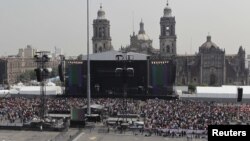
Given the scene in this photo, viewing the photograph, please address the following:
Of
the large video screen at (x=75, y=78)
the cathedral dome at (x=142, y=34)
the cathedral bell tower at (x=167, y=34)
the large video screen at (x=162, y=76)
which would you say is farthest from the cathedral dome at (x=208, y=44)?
the large video screen at (x=75, y=78)

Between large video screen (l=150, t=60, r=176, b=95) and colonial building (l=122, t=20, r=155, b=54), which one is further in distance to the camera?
A: colonial building (l=122, t=20, r=155, b=54)

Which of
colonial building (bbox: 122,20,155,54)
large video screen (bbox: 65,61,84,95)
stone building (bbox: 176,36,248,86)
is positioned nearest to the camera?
large video screen (bbox: 65,61,84,95)

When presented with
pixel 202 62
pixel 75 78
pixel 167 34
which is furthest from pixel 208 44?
pixel 75 78

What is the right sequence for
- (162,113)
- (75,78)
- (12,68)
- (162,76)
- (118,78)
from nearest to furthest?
(162,113), (162,76), (118,78), (75,78), (12,68)

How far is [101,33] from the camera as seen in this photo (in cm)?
9106

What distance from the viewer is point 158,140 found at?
32.4 meters

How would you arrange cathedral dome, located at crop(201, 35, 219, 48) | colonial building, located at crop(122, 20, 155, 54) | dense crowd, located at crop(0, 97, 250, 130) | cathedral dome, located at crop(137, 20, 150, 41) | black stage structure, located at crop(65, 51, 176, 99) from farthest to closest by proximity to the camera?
cathedral dome, located at crop(137, 20, 150, 41)
colonial building, located at crop(122, 20, 155, 54)
cathedral dome, located at crop(201, 35, 219, 48)
black stage structure, located at crop(65, 51, 176, 99)
dense crowd, located at crop(0, 97, 250, 130)

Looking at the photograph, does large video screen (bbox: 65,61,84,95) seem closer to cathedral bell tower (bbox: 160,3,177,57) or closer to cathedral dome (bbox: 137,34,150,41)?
cathedral bell tower (bbox: 160,3,177,57)

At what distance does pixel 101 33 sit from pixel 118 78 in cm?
2959

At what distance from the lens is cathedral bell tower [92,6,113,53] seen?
90.4 m

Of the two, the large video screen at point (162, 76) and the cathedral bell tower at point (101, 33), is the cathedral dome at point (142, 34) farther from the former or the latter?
the large video screen at point (162, 76)

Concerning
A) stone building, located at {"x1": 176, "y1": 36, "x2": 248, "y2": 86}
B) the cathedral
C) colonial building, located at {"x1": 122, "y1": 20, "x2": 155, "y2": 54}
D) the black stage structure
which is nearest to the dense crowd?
the black stage structure

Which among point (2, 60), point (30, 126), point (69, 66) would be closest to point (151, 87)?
point (69, 66)

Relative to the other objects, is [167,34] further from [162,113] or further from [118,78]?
[162,113]
